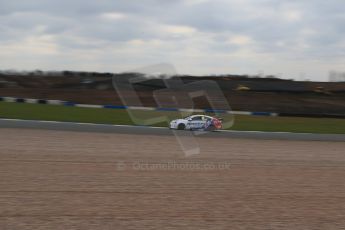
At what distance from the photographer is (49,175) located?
28.7ft

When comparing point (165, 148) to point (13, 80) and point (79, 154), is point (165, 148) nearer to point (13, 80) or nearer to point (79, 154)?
point (79, 154)

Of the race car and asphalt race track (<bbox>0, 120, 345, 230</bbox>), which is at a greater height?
the race car

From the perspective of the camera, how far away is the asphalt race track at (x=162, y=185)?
6078 millimetres

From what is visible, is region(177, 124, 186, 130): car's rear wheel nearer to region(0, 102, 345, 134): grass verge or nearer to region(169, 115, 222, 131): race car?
A: region(169, 115, 222, 131): race car

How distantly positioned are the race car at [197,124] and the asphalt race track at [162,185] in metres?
3.24

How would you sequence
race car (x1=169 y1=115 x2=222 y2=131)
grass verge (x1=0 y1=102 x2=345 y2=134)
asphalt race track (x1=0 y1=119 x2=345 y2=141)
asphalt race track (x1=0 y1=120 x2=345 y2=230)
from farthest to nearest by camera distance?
grass verge (x1=0 y1=102 x2=345 y2=134), race car (x1=169 y1=115 x2=222 y2=131), asphalt race track (x1=0 y1=119 x2=345 y2=141), asphalt race track (x1=0 y1=120 x2=345 y2=230)

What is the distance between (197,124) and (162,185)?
10958 mm

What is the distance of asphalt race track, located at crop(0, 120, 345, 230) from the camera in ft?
19.9

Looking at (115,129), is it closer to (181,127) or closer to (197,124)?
(181,127)

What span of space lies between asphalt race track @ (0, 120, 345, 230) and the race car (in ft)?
10.6

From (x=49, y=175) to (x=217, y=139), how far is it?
32.0 feet

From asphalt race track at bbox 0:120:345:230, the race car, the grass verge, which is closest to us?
asphalt race track at bbox 0:120:345:230

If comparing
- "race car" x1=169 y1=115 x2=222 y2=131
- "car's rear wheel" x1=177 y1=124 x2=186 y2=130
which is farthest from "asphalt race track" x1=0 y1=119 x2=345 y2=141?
"car's rear wheel" x1=177 y1=124 x2=186 y2=130

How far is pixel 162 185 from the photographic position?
8.38 meters
